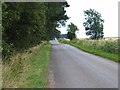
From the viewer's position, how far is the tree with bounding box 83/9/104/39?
142 m

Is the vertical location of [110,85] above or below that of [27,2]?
below

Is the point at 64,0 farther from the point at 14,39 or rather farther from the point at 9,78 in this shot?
the point at 9,78

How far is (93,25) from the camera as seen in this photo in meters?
144

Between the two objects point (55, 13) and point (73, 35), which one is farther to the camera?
point (73, 35)

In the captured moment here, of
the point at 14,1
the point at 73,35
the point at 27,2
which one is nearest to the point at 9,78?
the point at 14,1

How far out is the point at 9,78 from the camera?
12.0m

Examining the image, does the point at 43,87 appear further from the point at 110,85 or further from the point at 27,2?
the point at 27,2

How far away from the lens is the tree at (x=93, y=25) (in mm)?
142125

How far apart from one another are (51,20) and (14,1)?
35.6 meters

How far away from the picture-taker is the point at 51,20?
179 feet

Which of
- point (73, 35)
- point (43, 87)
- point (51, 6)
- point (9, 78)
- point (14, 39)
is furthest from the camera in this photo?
point (73, 35)

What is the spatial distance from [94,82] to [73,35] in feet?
392

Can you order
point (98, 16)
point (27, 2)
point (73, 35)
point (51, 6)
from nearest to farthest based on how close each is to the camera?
point (27, 2) < point (51, 6) < point (73, 35) < point (98, 16)

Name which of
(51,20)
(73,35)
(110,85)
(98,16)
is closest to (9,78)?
(110,85)
